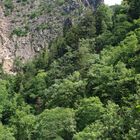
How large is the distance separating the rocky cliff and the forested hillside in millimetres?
54683

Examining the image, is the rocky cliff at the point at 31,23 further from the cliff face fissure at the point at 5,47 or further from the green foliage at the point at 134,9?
the green foliage at the point at 134,9

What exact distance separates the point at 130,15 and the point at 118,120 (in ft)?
177

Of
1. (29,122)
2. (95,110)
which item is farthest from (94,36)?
Result: (95,110)

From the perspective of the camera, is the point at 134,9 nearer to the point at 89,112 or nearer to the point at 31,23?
the point at 89,112

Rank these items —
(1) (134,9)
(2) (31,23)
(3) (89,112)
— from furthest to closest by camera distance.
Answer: (2) (31,23), (1) (134,9), (3) (89,112)

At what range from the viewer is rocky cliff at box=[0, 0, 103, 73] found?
170 meters

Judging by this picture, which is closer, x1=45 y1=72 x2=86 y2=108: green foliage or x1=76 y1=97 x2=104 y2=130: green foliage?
x1=76 y1=97 x2=104 y2=130: green foliage

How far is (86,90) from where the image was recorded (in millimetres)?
69000

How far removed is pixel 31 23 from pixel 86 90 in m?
112

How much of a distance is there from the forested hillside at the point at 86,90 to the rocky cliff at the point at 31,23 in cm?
5468

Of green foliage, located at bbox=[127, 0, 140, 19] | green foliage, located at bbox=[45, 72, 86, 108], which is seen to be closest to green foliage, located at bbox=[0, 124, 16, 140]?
green foliage, located at bbox=[45, 72, 86, 108]

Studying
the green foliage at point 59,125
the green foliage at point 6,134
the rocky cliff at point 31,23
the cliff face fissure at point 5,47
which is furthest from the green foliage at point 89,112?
the rocky cliff at point 31,23

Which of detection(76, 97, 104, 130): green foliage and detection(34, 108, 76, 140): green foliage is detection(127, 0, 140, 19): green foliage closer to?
detection(76, 97, 104, 130): green foliage

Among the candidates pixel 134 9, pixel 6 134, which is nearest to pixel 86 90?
pixel 6 134
